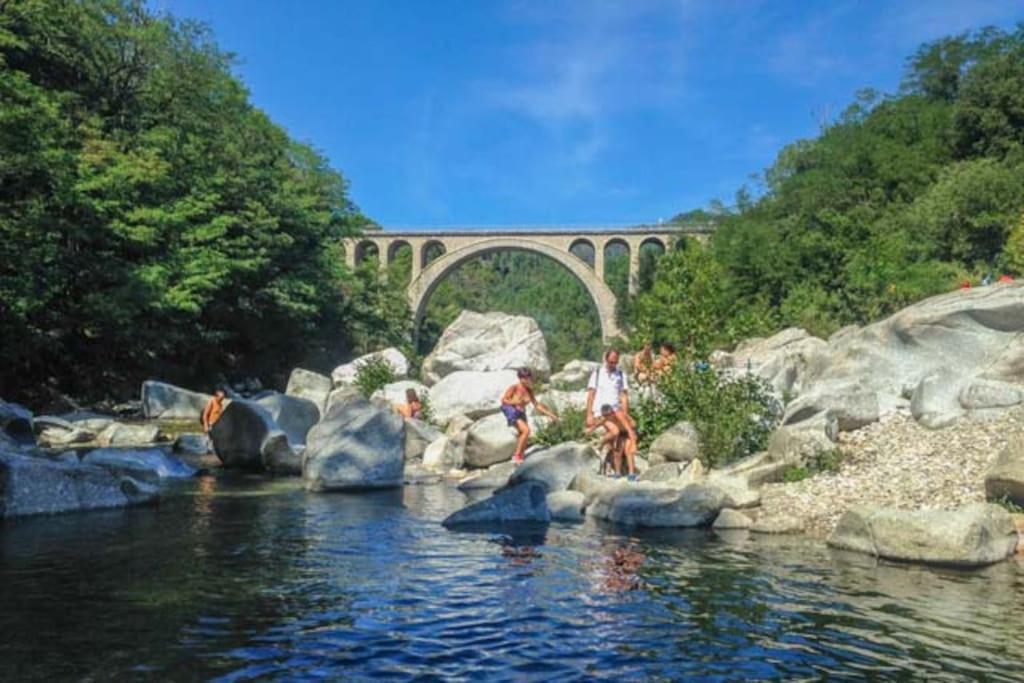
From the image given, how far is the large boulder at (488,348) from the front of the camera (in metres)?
30.6

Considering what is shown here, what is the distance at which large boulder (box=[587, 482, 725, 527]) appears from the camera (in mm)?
9320

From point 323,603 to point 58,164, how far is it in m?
16.9

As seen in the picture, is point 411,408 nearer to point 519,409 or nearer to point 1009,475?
point 519,409

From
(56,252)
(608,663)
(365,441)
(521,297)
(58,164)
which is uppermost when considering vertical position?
(521,297)

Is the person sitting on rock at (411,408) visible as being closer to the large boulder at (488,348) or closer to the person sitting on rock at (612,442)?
the person sitting on rock at (612,442)

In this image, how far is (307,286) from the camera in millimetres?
33188

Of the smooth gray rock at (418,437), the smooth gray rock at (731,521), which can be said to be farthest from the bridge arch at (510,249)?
the smooth gray rock at (731,521)

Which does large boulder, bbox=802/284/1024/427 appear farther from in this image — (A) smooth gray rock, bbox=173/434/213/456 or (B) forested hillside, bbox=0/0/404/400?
(B) forested hillside, bbox=0/0/404/400

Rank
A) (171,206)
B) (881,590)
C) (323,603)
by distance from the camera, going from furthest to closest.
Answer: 1. (171,206)
2. (881,590)
3. (323,603)

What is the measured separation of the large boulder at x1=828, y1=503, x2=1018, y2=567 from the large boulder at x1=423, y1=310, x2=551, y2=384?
2118 cm

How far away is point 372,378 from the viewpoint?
25.0 m

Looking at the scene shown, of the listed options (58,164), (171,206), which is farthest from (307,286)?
(58,164)

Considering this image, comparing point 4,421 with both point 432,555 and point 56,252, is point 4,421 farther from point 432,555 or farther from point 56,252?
point 432,555

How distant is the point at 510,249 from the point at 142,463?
55.7 m
